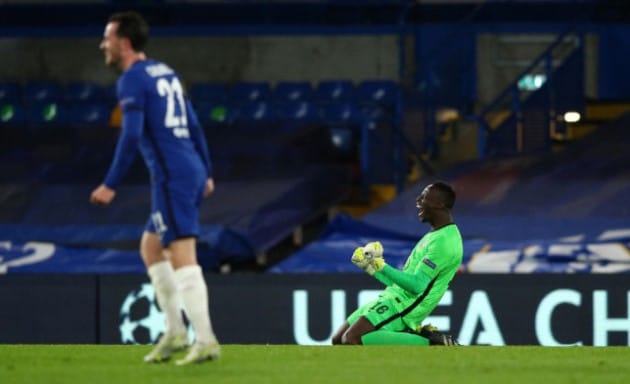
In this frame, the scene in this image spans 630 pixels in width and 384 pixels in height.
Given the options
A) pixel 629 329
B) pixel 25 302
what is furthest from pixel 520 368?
pixel 25 302

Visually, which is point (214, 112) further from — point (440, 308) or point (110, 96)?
point (440, 308)

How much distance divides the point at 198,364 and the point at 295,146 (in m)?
10.5

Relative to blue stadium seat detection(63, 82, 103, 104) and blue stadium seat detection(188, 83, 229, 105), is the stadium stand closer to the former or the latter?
blue stadium seat detection(188, 83, 229, 105)

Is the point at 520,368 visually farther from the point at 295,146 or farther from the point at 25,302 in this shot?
the point at 295,146

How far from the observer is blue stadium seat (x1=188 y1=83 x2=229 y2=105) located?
19.3 m

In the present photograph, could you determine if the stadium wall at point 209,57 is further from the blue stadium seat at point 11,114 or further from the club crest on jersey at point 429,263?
the club crest on jersey at point 429,263

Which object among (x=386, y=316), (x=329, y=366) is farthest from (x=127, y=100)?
(x=386, y=316)

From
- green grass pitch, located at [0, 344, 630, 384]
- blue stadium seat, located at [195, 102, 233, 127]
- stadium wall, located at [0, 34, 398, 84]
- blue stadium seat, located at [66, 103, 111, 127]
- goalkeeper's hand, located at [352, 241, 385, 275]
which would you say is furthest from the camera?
stadium wall, located at [0, 34, 398, 84]

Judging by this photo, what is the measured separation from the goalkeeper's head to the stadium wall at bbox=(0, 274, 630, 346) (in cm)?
409

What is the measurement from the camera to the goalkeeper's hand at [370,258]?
364 inches

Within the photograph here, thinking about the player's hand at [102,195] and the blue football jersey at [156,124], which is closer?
the player's hand at [102,195]

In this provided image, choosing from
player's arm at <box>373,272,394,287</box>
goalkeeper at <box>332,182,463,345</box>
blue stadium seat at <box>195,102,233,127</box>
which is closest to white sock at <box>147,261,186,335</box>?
goalkeeper at <box>332,182,463,345</box>

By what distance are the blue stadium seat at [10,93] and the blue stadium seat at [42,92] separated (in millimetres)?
85

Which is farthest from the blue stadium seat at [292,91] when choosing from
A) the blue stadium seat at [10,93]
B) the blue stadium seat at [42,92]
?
the blue stadium seat at [10,93]
